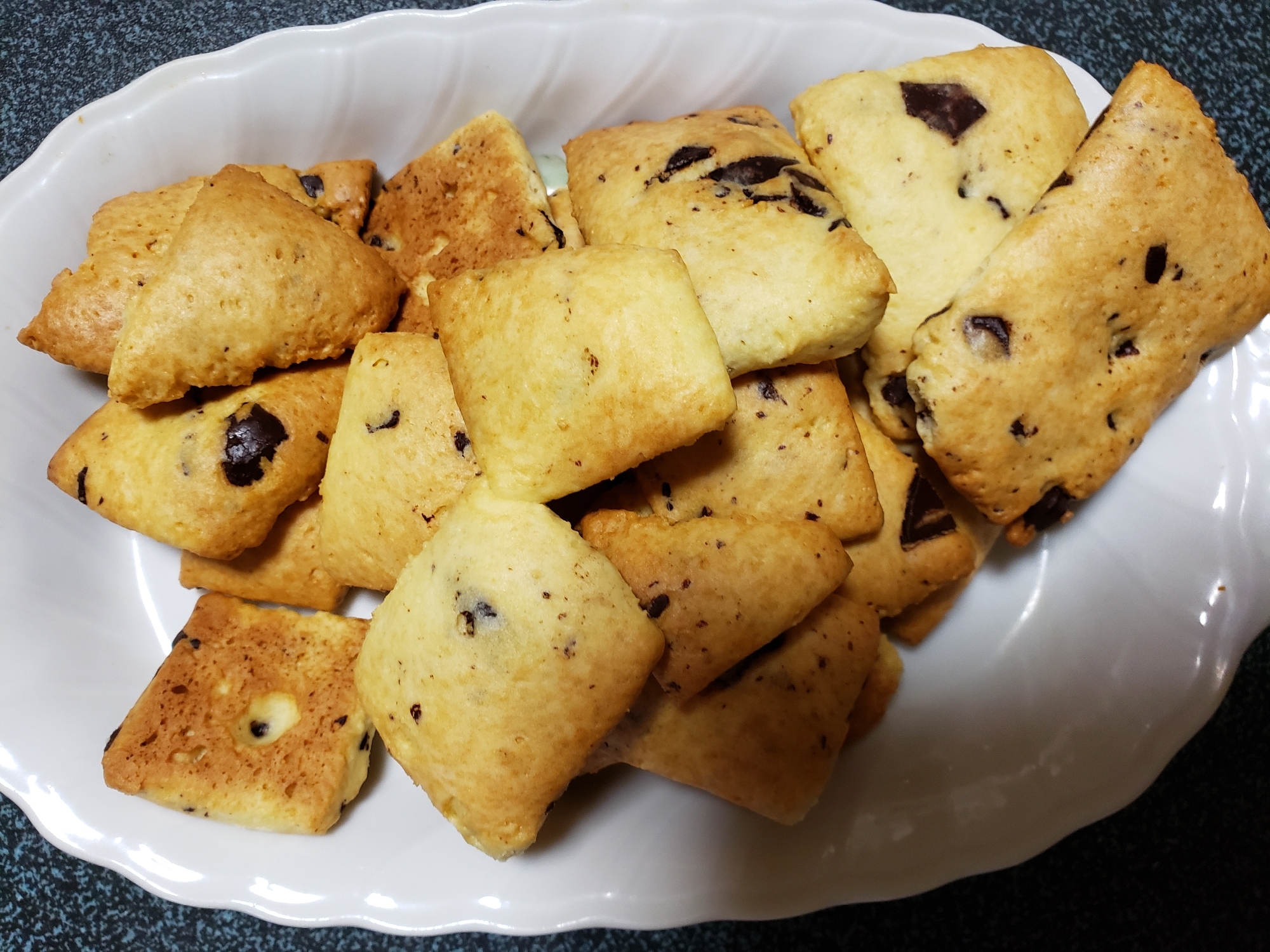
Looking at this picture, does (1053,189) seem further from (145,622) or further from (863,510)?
(145,622)

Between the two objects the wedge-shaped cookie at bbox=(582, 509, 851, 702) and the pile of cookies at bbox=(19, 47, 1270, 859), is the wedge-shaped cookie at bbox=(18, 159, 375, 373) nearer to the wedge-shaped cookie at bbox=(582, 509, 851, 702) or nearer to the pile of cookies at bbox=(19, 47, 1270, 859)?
the pile of cookies at bbox=(19, 47, 1270, 859)

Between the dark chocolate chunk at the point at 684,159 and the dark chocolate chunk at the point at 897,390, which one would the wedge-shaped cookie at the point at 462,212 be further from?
the dark chocolate chunk at the point at 897,390

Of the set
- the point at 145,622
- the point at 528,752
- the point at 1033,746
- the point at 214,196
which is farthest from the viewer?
the point at 145,622

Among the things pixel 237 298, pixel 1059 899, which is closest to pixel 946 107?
pixel 237 298

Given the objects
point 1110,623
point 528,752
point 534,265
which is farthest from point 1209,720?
point 534,265

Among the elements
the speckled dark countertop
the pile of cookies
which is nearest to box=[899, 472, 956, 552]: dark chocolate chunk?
the pile of cookies

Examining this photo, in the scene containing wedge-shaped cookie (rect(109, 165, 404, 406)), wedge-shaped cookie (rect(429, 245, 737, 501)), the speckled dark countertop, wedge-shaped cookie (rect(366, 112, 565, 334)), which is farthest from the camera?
the speckled dark countertop

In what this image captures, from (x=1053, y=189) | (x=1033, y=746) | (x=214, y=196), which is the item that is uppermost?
(x=1053, y=189)
